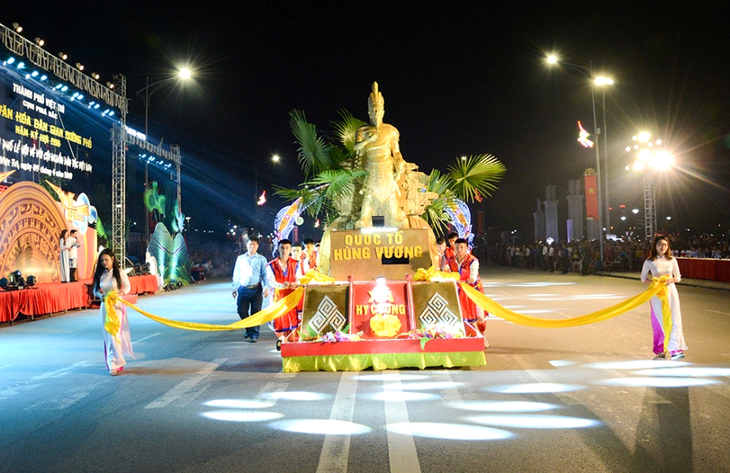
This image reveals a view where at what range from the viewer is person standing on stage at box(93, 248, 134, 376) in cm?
826

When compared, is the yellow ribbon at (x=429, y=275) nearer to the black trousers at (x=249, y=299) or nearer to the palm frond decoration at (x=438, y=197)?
the black trousers at (x=249, y=299)

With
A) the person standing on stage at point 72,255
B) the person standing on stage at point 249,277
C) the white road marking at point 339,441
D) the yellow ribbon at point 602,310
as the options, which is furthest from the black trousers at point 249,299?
the person standing on stage at point 72,255

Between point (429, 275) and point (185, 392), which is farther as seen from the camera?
point (429, 275)

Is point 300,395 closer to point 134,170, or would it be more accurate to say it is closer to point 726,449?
point 726,449

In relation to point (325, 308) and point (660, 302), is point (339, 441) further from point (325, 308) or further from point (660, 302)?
point (660, 302)

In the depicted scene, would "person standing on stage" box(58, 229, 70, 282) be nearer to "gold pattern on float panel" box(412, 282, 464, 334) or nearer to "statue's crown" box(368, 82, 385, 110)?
"statue's crown" box(368, 82, 385, 110)

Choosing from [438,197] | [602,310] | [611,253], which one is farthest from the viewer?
[611,253]

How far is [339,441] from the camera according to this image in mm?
5020

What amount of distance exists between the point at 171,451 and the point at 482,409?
287cm

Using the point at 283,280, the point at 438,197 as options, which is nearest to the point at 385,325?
the point at 283,280

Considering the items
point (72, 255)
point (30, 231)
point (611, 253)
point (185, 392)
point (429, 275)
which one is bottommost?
point (185, 392)

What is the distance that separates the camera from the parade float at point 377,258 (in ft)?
26.7

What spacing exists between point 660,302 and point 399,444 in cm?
549

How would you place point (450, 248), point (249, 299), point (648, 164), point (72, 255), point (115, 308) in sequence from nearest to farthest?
1. point (115, 308)
2. point (249, 299)
3. point (450, 248)
4. point (72, 255)
5. point (648, 164)
